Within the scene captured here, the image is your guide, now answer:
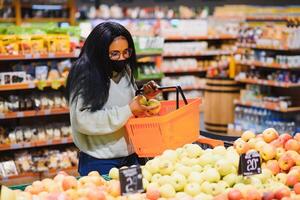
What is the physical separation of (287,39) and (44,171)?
13.2 ft

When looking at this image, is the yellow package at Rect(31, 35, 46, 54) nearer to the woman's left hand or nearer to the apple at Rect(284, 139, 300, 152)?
the woman's left hand

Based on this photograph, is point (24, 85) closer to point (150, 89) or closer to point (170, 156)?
point (150, 89)

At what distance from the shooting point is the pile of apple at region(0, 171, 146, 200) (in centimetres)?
256

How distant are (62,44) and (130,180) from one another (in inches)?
171

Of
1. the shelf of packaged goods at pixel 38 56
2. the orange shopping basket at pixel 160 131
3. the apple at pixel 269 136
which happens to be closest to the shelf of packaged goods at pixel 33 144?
the shelf of packaged goods at pixel 38 56

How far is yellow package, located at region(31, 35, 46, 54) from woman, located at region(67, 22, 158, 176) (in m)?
2.96

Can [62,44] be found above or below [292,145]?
above

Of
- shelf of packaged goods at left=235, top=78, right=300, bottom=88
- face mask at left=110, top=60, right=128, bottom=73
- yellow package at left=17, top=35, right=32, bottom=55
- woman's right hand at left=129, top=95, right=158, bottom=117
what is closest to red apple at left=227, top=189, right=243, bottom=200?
woman's right hand at left=129, top=95, right=158, bottom=117

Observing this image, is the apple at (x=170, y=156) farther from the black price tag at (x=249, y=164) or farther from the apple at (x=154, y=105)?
the apple at (x=154, y=105)

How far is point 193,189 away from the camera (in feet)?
8.91

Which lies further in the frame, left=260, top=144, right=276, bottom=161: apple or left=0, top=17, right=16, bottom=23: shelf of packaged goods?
left=0, top=17, right=16, bottom=23: shelf of packaged goods

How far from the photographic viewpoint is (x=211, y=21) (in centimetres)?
1280

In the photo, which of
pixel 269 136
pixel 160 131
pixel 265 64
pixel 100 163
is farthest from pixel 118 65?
pixel 265 64

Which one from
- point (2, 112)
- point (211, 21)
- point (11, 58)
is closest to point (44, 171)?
point (2, 112)
